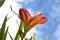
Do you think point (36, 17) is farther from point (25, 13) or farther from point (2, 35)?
point (2, 35)

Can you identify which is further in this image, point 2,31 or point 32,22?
point 2,31

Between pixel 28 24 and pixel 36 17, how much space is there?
0.07m

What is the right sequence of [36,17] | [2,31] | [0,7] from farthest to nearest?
[0,7]
[2,31]
[36,17]

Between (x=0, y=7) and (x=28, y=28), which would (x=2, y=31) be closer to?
(x=28, y=28)

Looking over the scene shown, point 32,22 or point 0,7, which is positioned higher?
point 0,7

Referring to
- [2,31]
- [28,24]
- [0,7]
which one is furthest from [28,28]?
[0,7]

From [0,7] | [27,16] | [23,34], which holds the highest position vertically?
[0,7]

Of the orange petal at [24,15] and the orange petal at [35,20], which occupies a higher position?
the orange petal at [24,15]

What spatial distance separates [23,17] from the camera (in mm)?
884

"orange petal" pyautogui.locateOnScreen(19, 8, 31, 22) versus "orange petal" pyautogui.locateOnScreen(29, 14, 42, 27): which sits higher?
"orange petal" pyautogui.locateOnScreen(19, 8, 31, 22)

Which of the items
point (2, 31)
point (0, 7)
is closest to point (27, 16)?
point (2, 31)

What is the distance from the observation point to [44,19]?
0.94 m

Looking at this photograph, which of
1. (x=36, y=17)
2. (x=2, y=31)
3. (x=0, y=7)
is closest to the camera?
(x=36, y=17)

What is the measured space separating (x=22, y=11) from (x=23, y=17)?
1.5 inches
